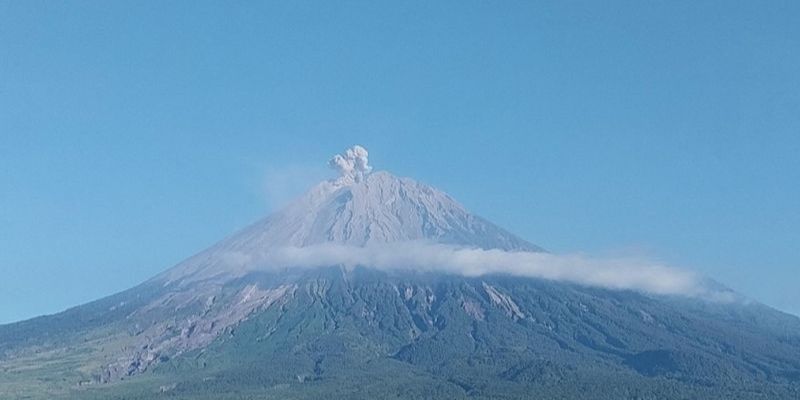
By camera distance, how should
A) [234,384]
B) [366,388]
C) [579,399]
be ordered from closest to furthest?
[579,399]
[366,388]
[234,384]

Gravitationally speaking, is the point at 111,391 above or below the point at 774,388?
above

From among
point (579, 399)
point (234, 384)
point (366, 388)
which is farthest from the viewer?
point (234, 384)

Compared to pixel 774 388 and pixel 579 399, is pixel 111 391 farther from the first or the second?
pixel 774 388

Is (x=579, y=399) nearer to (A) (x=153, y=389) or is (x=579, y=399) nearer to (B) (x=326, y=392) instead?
(B) (x=326, y=392)

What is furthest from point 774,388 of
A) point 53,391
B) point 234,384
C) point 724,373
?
point 53,391

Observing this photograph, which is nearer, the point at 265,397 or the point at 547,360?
the point at 265,397

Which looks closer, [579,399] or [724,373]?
[579,399]

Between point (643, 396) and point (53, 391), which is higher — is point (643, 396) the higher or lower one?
the lower one

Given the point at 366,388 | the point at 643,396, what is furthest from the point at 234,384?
the point at 643,396
